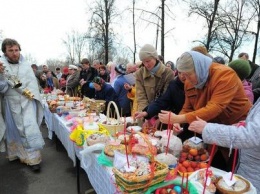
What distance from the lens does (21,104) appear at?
3.25 metres

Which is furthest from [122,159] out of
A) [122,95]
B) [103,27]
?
[103,27]

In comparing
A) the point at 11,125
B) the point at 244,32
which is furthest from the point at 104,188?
the point at 244,32

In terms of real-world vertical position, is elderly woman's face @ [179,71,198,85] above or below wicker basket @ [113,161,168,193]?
above

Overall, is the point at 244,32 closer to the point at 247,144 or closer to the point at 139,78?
the point at 139,78

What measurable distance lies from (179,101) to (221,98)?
83cm

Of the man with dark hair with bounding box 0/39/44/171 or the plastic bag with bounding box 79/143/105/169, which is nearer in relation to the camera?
the plastic bag with bounding box 79/143/105/169

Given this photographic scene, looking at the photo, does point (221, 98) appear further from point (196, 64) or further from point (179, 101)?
point (179, 101)

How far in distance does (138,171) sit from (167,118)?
0.54 meters

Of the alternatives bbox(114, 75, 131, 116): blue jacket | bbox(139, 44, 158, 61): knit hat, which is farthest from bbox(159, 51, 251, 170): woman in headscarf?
bbox(114, 75, 131, 116): blue jacket

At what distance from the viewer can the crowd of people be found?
141 cm

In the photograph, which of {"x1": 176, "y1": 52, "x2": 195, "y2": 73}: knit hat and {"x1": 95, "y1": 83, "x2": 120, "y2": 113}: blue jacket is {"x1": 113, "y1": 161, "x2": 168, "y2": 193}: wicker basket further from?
{"x1": 95, "y1": 83, "x2": 120, "y2": 113}: blue jacket

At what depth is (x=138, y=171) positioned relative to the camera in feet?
4.33

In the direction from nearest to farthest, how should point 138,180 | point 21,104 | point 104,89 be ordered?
point 138,180 < point 21,104 < point 104,89

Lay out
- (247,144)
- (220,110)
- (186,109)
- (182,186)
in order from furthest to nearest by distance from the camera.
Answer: (186,109) < (220,110) < (182,186) < (247,144)
